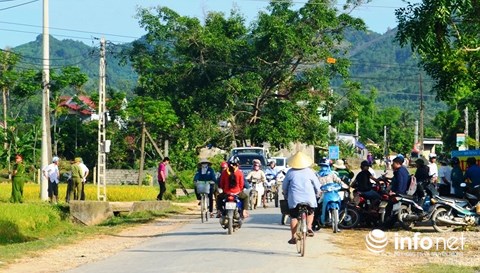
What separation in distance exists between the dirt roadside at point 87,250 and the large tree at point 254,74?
28899mm

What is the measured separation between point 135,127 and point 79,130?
5038mm

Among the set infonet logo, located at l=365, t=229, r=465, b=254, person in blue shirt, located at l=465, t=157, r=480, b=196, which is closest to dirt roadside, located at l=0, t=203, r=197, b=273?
infonet logo, located at l=365, t=229, r=465, b=254

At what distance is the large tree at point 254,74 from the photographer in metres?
55.3

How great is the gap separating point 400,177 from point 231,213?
4133 mm

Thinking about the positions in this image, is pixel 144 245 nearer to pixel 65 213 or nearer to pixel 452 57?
pixel 452 57

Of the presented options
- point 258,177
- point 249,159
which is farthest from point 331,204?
point 249,159

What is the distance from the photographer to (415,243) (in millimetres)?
18984

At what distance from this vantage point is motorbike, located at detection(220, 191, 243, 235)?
67.1 feet

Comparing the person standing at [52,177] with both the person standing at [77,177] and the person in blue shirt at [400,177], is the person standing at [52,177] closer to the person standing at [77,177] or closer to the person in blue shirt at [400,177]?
the person standing at [77,177]

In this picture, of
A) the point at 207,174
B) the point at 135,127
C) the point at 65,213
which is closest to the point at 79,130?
the point at 135,127

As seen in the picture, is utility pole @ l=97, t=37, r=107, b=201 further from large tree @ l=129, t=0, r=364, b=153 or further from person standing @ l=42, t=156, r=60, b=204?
large tree @ l=129, t=0, r=364, b=153

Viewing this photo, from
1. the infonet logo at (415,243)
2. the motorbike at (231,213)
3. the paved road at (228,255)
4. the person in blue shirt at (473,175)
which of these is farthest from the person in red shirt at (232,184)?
the person in blue shirt at (473,175)

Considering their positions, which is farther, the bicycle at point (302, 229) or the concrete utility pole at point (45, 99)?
the concrete utility pole at point (45, 99)

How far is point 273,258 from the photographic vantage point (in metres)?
15.5
